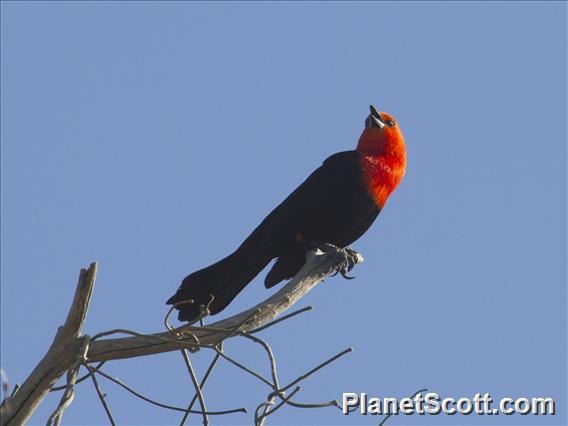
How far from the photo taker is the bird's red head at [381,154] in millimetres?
5239

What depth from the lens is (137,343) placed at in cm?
255

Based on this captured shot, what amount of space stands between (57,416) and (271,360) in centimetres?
58

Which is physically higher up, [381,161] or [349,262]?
[381,161]

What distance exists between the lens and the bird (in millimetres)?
4715

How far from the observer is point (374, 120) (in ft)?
19.2

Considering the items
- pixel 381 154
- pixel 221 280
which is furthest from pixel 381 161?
pixel 221 280

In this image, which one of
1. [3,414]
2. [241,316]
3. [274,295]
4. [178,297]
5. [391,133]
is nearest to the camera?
[3,414]

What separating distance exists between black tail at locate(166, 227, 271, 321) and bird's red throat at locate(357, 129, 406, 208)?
0.70 metres

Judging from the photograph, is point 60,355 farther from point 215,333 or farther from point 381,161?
point 381,161

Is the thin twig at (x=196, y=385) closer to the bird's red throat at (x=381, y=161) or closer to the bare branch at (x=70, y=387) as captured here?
the bare branch at (x=70, y=387)

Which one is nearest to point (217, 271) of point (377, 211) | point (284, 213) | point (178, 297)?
point (178, 297)

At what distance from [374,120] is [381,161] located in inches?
20.3

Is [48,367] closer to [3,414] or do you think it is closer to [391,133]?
[3,414]

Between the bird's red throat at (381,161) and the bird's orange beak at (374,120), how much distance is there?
41 mm
